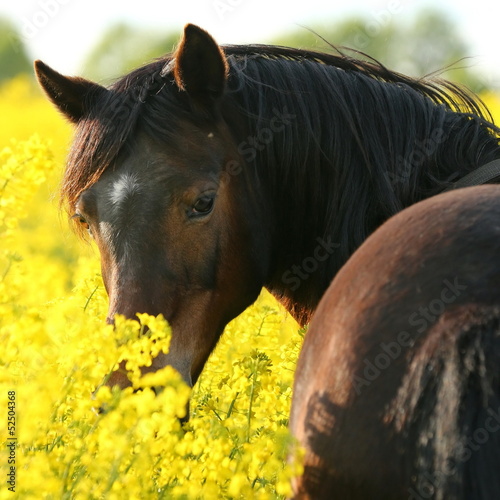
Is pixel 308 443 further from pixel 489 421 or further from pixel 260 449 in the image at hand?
pixel 489 421

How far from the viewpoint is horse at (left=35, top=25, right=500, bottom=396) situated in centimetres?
332

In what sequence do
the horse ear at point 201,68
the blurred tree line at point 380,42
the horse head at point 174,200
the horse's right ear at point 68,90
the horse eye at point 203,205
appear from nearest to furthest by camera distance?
the horse head at point 174,200 < the horse eye at point 203,205 < the horse ear at point 201,68 < the horse's right ear at point 68,90 < the blurred tree line at point 380,42

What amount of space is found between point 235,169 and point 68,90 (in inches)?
35.2

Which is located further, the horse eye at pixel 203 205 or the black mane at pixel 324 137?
the black mane at pixel 324 137

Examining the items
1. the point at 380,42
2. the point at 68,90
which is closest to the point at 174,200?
the point at 68,90

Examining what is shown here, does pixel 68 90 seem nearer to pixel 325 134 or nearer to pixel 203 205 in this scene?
pixel 203 205

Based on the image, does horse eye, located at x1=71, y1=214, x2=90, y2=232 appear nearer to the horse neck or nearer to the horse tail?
the horse neck

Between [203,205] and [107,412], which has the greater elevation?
[203,205]

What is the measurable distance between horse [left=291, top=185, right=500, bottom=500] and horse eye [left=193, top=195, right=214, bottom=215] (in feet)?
3.50

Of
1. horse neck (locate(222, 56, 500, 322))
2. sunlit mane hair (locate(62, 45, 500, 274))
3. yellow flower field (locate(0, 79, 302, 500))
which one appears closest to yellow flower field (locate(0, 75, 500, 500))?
yellow flower field (locate(0, 79, 302, 500))

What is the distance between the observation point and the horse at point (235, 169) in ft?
10.9

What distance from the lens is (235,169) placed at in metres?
3.56

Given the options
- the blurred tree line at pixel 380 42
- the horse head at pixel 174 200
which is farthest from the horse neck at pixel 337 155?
the blurred tree line at pixel 380 42

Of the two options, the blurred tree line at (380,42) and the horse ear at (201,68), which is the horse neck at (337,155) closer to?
the horse ear at (201,68)
